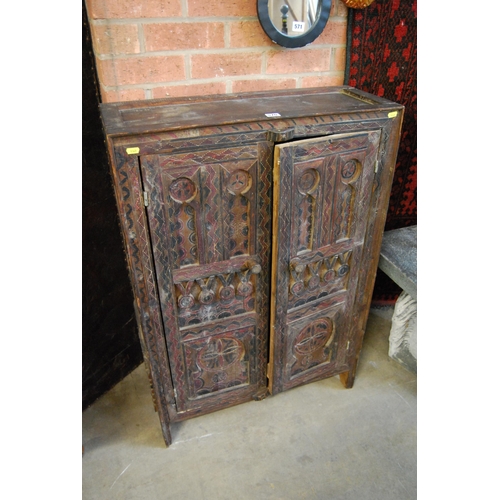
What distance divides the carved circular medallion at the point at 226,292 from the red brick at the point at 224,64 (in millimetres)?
828

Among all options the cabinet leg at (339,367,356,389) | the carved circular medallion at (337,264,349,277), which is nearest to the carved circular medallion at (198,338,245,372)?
the carved circular medallion at (337,264,349,277)

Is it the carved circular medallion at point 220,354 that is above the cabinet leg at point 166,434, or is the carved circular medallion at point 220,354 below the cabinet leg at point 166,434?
above

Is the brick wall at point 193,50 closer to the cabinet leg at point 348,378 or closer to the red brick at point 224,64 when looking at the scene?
the red brick at point 224,64

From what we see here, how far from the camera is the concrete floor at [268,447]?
1682 mm

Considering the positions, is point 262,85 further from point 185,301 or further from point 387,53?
point 185,301

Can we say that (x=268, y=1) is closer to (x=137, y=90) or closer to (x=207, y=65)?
(x=207, y=65)

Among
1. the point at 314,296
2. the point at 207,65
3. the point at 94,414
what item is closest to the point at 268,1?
the point at 207,65

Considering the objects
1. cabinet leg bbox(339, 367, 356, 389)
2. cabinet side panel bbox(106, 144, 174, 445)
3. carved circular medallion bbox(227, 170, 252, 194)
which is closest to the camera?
cabinet side panel bbox(106, 144, 174, 445)

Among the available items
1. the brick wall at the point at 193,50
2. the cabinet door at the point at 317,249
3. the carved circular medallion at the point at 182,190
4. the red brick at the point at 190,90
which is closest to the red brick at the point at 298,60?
the brick wall at the point at 193,50

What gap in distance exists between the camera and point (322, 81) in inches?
72.3

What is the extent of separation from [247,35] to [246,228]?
774mm

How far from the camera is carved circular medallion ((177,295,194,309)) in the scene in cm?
152

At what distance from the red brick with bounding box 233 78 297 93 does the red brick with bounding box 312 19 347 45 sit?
0.61 feet

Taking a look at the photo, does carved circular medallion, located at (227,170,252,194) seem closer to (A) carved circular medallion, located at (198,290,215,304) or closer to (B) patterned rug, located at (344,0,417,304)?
Result: (A) carved circular medallion, located at (198,290,215,304)
